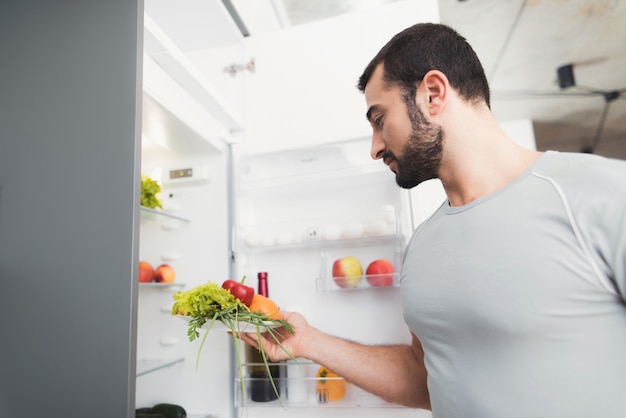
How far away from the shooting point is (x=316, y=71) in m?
1.33

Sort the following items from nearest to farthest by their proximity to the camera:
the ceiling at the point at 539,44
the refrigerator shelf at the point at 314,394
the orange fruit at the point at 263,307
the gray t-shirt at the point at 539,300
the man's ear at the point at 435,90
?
the gray t-shirt at the point at 539,300 < the man's ear at the point at 435,90 < the orange fruit at the point at 263,307 < the refrigerator shelf at the point at 314,394 < the ceiling at the point at 539,44

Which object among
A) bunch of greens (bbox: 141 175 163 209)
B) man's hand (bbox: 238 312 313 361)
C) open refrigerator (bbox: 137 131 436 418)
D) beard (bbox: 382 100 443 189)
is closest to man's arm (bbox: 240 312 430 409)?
man's hand (bbox: 238 312 313 361)

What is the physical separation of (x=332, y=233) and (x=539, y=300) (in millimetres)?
582

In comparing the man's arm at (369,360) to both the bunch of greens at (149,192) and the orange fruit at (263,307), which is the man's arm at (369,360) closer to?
the orange fruit at (263,307)

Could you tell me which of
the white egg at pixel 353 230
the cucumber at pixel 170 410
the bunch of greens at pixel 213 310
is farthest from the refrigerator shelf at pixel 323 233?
the cucumber at pixel 170 410

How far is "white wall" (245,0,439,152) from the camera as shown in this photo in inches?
49.8

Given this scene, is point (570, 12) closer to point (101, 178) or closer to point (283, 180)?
point (283, 180)

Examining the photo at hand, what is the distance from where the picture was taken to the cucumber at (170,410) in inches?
47.0

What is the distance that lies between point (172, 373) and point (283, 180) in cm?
70

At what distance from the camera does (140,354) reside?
132cm

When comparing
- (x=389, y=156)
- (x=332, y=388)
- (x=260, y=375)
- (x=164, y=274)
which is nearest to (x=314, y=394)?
(x=332, y=388)

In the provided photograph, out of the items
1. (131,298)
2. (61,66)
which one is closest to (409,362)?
(131,298)

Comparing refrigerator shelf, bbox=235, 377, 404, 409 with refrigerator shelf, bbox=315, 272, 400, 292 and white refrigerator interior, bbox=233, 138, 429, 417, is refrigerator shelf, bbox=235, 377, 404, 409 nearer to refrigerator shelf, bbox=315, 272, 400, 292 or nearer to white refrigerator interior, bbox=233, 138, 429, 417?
white refrigerator interior, bbox=233, 138, 429, 417

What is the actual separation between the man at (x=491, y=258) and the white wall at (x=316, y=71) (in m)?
0.34
